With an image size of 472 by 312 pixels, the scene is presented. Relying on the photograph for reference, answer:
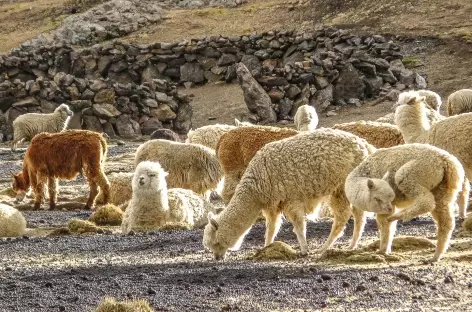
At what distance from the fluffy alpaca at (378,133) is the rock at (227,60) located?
25106 mm

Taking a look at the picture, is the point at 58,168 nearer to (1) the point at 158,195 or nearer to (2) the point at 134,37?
(1) the point at 158,195

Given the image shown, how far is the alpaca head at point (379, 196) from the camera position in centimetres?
1134

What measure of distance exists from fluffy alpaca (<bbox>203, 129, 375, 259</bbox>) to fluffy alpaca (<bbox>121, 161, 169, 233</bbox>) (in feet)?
10.3

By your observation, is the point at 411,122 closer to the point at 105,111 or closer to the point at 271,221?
the point at 271,221

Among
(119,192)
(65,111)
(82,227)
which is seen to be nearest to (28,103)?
(65,111)

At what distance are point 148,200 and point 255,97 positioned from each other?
71.5 ft

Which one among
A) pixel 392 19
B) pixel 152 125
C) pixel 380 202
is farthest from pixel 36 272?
pixel 392 19

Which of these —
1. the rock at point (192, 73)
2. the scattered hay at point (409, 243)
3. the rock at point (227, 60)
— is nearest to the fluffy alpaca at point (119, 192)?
the scattered hay at point (409, 243)

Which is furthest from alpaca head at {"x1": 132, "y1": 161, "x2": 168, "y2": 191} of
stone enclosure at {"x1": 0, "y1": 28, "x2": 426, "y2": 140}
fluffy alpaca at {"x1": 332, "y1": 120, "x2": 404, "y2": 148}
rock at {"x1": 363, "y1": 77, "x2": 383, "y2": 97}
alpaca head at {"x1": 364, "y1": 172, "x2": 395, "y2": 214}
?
rock at {"x1": 363, "y1": 77, "x2": 383, "y2": 97}

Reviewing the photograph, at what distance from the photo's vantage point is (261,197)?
42.1ft

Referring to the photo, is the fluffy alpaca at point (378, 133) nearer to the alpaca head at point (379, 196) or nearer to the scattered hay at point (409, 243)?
the scattered hay at point (409, 243)

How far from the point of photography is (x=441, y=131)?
609 inches

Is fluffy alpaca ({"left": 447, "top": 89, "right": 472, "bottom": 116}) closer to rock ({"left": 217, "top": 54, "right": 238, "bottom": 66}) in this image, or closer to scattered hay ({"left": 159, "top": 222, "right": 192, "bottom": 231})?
scattered hay ({"left": 159, "top": 222, "right": 192, "bottom": 231})

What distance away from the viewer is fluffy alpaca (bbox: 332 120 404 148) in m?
17.4
